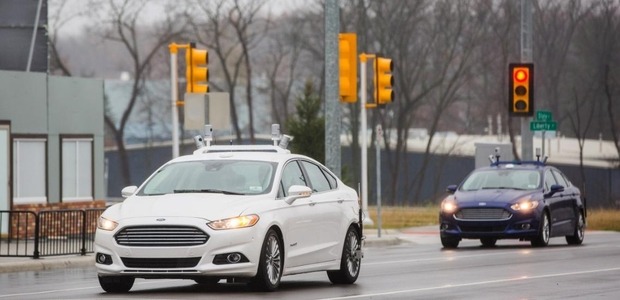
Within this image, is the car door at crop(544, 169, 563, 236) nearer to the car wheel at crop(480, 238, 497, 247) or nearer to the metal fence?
the car wheel at crop(480, 238, 497, 247)

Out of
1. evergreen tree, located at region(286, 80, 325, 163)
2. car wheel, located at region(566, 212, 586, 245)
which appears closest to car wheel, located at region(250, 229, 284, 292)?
car wheel, located at region(566, 212, 586, 245)

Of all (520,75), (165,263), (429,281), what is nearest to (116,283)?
(165,263)

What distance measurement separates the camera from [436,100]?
8456cm

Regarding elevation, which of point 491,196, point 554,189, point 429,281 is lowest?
point 429,281

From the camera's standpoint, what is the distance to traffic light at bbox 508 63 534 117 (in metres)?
35.0

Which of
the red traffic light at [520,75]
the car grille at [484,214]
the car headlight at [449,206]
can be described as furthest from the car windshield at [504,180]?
the red traffic light at [520,75]

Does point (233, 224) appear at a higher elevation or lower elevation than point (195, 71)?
lower

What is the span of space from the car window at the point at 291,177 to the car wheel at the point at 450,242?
442 inches

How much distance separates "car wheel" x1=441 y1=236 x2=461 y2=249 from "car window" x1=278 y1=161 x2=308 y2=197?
1123cm

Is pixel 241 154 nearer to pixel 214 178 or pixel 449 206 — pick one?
pixel 214 178

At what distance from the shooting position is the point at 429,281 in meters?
18.8

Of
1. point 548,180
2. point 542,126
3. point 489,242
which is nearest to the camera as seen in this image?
point 548,180

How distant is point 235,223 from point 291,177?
1.93 metres

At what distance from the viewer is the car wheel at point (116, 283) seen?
54.5 ft
